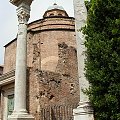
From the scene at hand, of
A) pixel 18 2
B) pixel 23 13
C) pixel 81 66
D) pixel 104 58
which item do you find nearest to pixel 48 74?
pixel 23 13

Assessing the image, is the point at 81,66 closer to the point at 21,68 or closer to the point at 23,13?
the point at 21,68

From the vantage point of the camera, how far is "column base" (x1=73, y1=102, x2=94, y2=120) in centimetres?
558

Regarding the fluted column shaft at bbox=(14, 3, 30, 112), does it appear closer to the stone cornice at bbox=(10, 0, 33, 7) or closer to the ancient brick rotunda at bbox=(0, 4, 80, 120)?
the stone cornice at bbox=(10, 0, 33, 7)

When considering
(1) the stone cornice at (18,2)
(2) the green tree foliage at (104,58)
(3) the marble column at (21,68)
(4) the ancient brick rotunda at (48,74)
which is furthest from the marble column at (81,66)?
(4) the ancient brick rotunda at (48,74)

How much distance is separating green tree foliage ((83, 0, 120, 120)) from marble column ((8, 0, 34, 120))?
12.4 ft

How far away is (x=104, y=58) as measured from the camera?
17.2ft

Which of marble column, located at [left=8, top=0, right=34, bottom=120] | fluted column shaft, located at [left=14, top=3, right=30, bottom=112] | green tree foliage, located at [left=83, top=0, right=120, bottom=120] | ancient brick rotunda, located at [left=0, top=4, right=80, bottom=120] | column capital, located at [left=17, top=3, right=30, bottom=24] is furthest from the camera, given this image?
ancient brick rotunda, located at [left=0, top=4, right=80, bottom=120]

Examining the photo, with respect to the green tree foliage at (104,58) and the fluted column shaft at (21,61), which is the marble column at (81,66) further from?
the fluted column shaft at (21,61)

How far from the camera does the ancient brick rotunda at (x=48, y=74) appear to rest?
11.4 metres

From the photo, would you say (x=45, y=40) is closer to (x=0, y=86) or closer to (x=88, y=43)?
(x=0, y=86)

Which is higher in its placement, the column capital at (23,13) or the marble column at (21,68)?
the column capital at (23,13)

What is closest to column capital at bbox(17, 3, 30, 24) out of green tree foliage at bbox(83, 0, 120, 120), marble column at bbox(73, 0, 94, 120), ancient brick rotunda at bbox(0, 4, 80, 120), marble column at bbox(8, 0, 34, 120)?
marble column at bbox(8, 0, 34, 120)

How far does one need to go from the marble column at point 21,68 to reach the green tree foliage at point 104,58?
3792 mm

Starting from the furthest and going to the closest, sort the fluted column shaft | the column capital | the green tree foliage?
the column capital
the fluted column shaft
the green tree foliage
